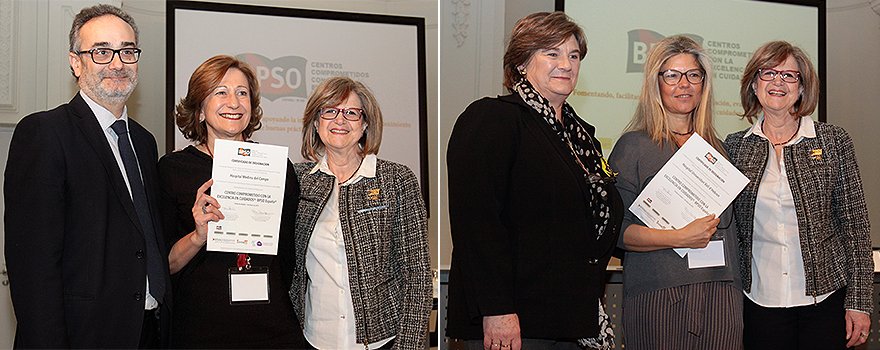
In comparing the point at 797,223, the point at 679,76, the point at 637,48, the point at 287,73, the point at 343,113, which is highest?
the point at 637,48

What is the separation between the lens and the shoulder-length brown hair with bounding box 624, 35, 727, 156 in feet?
8.24

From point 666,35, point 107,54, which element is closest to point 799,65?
point 666,35

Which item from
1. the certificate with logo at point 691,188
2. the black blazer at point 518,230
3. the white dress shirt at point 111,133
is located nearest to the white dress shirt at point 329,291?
the black blazer at point 518,230

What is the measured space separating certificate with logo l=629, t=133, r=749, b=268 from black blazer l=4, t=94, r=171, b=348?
5.85ft

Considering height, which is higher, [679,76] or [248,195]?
[679,76]

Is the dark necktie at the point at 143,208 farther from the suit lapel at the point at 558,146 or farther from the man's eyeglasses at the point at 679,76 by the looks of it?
the man's eyeglasses at the point at 679,76

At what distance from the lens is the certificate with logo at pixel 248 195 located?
7.03 feet

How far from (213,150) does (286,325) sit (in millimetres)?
684

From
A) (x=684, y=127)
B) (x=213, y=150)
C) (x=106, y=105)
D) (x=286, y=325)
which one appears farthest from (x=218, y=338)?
(x=684, y=127)

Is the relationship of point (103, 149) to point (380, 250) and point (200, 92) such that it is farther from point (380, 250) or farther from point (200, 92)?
point (380, 250)

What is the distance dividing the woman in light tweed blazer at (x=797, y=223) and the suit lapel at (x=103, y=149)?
7.56 ft

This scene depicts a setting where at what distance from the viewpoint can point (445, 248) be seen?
3.63m

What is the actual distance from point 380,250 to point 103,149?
971 millimetres

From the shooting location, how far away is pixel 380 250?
2312mm
